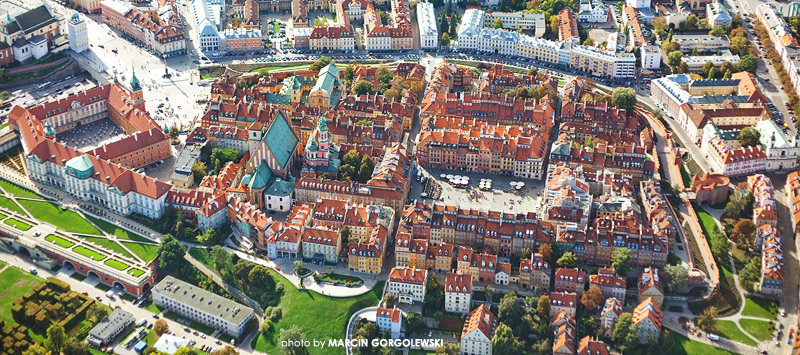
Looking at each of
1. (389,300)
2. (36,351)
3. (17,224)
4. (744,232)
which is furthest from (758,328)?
(17,224)

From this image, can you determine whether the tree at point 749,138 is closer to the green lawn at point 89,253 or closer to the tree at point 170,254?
the tree at point 170,254

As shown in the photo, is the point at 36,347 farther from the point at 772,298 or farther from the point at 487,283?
the point at 772,298

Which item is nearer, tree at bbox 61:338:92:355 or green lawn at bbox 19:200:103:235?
tree at bbox 61:338:92:355

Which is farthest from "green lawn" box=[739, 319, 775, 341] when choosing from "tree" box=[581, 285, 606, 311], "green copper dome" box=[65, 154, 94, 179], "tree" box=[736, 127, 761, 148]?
"green copper dome" box=[65, 154, 94, 179]

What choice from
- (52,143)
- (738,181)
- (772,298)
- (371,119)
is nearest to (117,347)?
(52,143)

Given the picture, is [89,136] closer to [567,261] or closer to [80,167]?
[80,167]

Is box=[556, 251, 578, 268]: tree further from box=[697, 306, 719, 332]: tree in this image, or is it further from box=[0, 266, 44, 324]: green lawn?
box=[0, 266, 44, 324]: green lawn

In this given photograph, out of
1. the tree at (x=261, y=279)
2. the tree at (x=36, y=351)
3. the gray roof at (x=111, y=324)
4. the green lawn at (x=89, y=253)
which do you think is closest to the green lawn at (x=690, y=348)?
the tree at (x=261, y=279)
